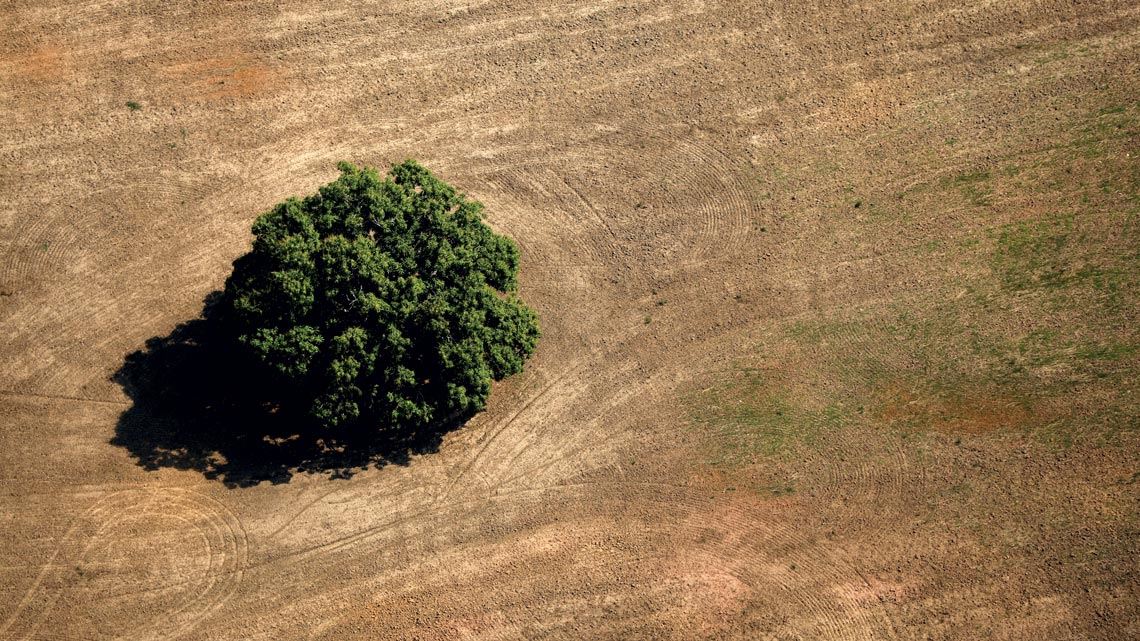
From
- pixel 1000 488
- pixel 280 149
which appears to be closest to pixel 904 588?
pixel 1000 488

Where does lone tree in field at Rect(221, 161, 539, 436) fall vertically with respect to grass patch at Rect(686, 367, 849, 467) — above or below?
above

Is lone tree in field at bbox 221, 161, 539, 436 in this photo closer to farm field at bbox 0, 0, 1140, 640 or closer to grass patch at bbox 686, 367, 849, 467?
farm field at bbox 0, 0, 1140, 640

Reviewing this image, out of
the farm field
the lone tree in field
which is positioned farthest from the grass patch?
the lone tree in field

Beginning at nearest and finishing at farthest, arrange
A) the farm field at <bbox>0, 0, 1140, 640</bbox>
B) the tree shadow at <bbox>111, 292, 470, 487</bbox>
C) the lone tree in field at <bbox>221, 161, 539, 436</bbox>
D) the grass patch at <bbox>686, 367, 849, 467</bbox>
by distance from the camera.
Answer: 1. the lone tree in field at <bbox>221, 161, 539, 436</bbox>
2. the farm field at <bbox>0, 0, 1140, 640</bbox>
3. the tree shadow at <bbox>111, 292, 470, 487</bbox>
4. the grass patch at <bbox>686, 367, 849, 467</bbox>

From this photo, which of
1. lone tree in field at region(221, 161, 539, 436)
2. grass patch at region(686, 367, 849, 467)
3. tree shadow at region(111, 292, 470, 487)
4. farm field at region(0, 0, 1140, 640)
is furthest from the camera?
grass patch at region(686, 367, 849, 467)

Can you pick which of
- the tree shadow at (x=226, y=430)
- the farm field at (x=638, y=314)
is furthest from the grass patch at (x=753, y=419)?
the tree shadow at (x=226, y=430)

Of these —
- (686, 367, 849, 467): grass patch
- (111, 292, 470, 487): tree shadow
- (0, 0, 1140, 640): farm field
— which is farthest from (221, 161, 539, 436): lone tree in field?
(686, 367, 849, 467): grass patch

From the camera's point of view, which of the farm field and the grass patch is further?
the grass patch

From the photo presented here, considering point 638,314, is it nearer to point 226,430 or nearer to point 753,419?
point 753,419
